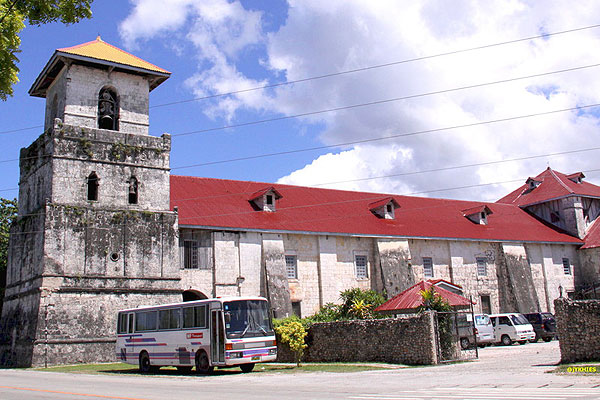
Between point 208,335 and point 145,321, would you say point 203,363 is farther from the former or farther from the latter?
point 145,321

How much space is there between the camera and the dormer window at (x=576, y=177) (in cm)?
4716

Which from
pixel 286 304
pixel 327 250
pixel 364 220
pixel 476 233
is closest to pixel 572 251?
pixel 476 233

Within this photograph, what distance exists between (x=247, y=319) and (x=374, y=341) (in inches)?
184

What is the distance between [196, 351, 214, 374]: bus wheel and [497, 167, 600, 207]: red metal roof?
34.5 m

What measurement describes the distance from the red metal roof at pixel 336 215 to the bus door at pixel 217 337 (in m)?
11.6

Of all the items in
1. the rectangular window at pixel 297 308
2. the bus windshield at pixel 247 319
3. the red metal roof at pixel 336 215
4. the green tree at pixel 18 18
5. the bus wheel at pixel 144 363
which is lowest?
the bus wheel at pixel 144 363

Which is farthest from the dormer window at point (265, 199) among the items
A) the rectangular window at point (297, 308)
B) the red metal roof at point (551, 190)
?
the red metal roof at point (551, 190)

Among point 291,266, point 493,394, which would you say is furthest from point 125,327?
point 493,394

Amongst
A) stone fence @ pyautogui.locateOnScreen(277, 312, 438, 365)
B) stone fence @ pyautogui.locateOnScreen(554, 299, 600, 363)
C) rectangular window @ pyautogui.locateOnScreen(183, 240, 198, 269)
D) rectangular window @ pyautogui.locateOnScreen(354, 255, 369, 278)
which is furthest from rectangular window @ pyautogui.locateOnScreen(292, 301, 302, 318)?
stone fence @ pyautogui.locateOnScreen(554, 299, 600, 363)

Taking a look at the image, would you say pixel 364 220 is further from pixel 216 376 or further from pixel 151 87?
pixel 216 376

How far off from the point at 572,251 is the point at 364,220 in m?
17.3

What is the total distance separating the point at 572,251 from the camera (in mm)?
43250

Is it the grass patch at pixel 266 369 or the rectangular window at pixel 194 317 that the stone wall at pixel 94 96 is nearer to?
the grass patch at pixel 266 369

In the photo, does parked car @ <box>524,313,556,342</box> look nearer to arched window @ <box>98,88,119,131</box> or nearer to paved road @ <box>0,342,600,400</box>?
paved road @ <box>0,342,600,400</box>
